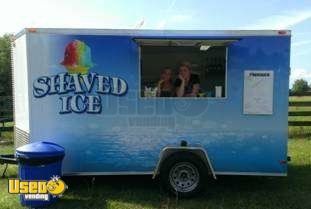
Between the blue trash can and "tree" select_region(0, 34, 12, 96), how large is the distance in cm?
2619

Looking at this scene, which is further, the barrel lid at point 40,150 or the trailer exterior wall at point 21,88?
the trailer exterior wall at point 21,88

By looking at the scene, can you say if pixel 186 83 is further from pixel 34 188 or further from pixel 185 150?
pixel 34 188

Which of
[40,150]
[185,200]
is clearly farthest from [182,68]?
[40,150]

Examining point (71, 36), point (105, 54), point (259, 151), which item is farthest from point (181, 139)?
point (71, 36)

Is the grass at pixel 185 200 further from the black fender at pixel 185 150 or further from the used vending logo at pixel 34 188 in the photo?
the black fender at pixel 185 150

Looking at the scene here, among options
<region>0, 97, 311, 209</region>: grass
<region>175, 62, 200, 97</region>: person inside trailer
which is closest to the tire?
<region>0, 97, 311, 209</region>: grass

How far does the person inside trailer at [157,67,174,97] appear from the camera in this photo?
7.80 m

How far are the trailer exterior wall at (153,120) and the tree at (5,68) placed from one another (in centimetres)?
2575

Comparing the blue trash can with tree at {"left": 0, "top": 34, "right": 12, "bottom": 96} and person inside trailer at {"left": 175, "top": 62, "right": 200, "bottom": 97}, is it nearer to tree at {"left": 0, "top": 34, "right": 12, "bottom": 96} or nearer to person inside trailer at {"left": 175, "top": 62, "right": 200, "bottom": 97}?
→ person inside trailer at {"left": 175, "top": 62, "right": 200, "bottom": 97}

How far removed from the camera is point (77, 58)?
7.62 m

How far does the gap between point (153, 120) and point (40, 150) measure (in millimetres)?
1924

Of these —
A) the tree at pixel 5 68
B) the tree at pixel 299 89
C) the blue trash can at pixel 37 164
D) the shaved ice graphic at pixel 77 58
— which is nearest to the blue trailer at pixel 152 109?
the shaved ice graphic at pixel 77 58

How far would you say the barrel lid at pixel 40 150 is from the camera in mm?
6988

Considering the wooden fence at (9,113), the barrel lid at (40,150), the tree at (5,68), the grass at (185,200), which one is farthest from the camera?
the tree at (5,68)
